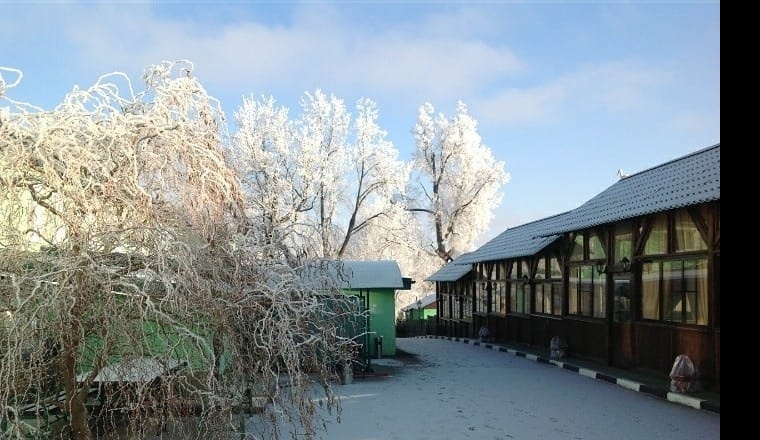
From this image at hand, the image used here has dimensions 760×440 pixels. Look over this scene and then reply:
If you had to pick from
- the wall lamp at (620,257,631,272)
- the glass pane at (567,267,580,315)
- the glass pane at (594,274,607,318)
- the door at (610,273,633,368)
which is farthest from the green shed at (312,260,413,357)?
the wall lamp at (620,257,631,272)

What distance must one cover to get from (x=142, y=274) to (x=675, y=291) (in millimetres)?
10196

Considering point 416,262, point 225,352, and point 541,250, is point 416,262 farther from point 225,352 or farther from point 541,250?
point 225,352

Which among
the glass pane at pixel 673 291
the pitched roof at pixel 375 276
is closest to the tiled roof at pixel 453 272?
the pitched roof at pixel 375 276

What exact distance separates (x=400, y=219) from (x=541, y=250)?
17.0 metres

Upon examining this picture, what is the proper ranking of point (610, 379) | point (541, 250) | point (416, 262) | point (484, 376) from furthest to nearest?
point (416, 262)
point (541, 250)
point (484, 376)
point (610, 379)

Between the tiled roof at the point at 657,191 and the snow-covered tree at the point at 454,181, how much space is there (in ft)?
71.0

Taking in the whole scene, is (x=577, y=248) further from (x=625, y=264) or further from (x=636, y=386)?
(x=636, y=386)

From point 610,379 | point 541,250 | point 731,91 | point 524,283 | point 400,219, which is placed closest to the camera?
point 731,91

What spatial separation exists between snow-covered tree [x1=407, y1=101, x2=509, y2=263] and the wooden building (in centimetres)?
1737

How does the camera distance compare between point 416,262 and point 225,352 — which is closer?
point 225,352

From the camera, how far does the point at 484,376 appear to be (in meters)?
13.7

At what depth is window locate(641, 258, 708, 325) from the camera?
10.8m

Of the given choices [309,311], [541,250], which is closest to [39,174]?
[309,311]

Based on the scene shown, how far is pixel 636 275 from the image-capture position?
12.7 m
